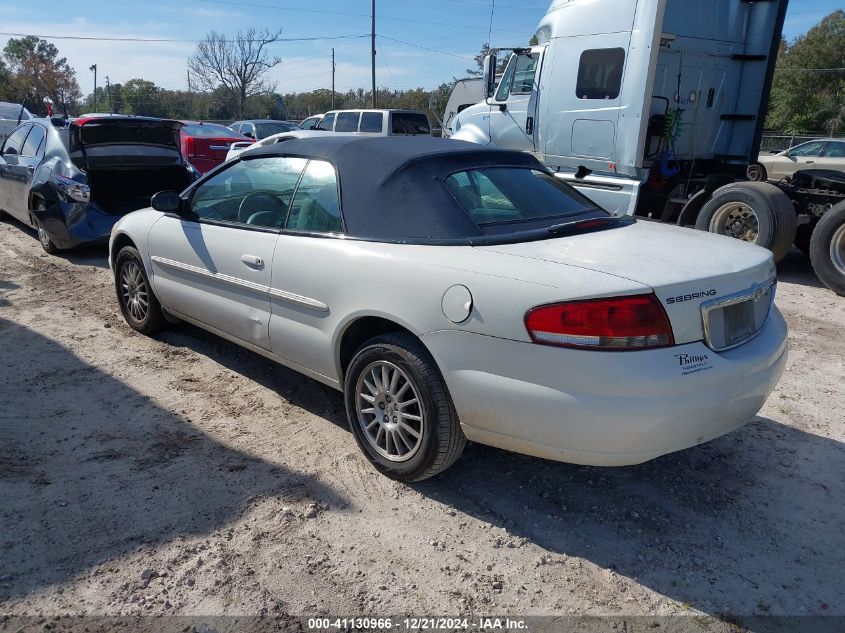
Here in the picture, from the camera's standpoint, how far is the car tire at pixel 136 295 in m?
4.92

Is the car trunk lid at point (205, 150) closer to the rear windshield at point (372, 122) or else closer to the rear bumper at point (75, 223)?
the rear windshield at point (372, 122)

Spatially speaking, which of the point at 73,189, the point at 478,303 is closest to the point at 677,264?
the point at 478,303

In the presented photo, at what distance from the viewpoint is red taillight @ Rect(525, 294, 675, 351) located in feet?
8.08

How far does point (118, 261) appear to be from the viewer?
204 inches

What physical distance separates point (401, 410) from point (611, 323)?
3.63 ft

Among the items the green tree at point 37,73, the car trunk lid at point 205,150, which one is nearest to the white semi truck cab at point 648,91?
the car trunk lid at point 205,150

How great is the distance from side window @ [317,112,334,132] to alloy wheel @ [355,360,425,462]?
1436 cm

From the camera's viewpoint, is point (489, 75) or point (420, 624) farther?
point (489, 75)

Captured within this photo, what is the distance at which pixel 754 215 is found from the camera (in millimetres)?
7156

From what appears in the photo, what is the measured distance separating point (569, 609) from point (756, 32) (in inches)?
336

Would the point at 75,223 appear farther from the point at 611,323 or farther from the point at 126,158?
the point at 611,323

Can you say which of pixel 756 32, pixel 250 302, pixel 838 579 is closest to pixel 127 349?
pixel 250 302

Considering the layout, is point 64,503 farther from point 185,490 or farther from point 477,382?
point 477,382

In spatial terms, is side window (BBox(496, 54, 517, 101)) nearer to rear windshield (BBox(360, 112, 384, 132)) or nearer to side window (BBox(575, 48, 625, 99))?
side window (BBox(575, 48, 625, 99))
